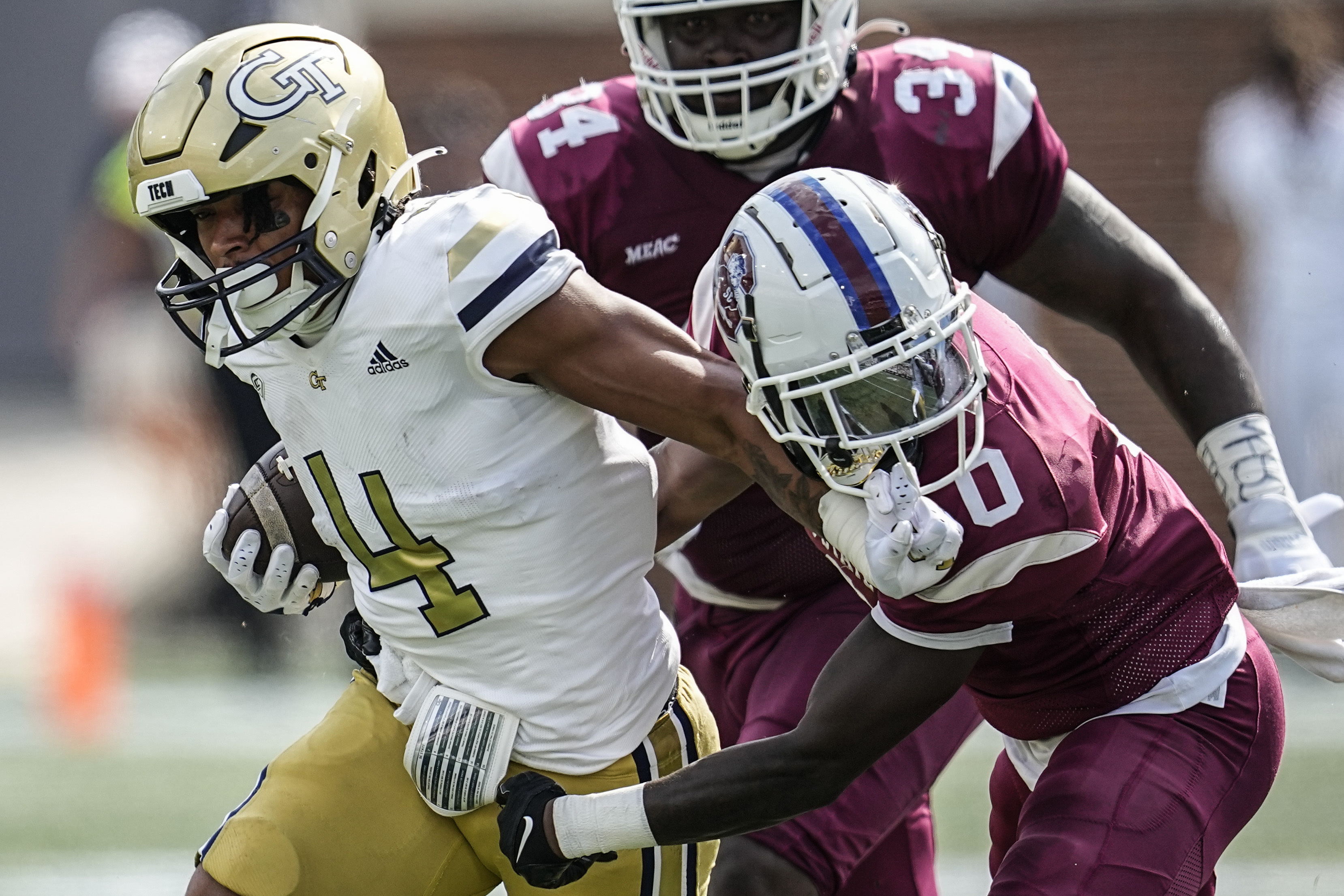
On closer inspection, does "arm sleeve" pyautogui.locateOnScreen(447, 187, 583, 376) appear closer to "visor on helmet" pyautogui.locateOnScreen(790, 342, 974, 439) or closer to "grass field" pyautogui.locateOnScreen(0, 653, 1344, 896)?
"visor on helmet" pyautogui.locateOnScreen(790, 342, 974, 439)

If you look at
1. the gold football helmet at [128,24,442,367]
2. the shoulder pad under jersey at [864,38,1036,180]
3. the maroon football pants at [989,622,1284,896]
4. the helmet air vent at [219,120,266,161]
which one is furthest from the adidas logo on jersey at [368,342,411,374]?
the shoulder pad under jersey at [864,38,1036,180]

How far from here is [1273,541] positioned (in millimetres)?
3184

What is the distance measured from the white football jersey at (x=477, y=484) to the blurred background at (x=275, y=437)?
1.91 metres

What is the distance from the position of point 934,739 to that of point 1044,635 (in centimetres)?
61

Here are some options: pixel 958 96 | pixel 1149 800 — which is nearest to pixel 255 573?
pixel 1149 800

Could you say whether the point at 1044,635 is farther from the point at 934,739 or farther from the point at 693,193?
the point at 693,193

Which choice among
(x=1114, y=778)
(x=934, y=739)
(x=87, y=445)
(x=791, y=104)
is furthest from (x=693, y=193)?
(x=87, y=445)

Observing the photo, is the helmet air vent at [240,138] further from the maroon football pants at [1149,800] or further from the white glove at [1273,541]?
the white glove at [1273,541]

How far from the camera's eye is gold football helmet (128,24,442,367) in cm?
256

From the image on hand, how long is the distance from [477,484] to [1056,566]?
0.80 meters

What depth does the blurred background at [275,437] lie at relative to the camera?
5176mm

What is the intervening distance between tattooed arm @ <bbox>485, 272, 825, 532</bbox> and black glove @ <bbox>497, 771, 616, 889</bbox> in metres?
0.53

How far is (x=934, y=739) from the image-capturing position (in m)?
3.22

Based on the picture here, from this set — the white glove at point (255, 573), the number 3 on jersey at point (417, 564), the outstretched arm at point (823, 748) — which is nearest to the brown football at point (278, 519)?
the white glove at point (255, 573)
